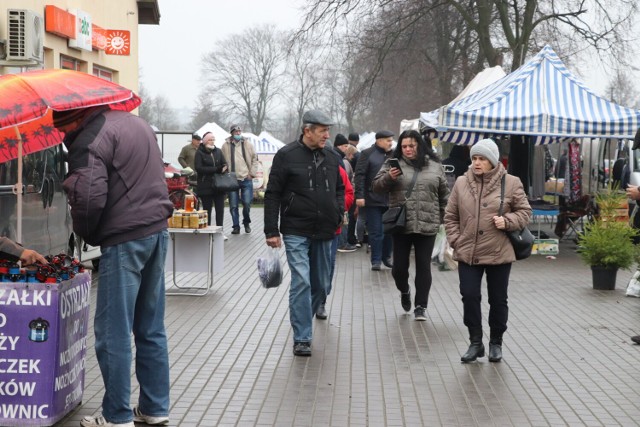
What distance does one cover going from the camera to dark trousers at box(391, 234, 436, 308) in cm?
1035

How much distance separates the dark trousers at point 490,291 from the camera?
8.35 metres

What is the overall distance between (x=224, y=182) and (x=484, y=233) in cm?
1118

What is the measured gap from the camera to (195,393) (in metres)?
7.15

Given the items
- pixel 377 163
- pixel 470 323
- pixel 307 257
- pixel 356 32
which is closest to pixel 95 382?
pixel 307 257

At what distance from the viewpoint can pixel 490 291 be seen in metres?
8.41

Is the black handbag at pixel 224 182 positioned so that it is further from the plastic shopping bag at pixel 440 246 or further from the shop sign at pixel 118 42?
the shop sign at pixel 118 42

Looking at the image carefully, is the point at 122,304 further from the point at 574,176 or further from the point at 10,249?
the point at 574,176

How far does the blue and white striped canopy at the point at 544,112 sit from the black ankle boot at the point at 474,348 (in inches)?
356

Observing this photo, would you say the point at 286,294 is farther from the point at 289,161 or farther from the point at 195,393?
the point at 195,393

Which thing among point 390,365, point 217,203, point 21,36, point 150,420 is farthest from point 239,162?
point 150,420

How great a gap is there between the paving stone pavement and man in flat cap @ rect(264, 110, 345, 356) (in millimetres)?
401

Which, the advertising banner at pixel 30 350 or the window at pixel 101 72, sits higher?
the window at pixel 101 72

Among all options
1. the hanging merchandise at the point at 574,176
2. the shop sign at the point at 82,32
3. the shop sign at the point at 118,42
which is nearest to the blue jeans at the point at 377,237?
the hanging merchandise at the point at 574,176

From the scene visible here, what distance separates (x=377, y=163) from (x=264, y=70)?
281 ft
